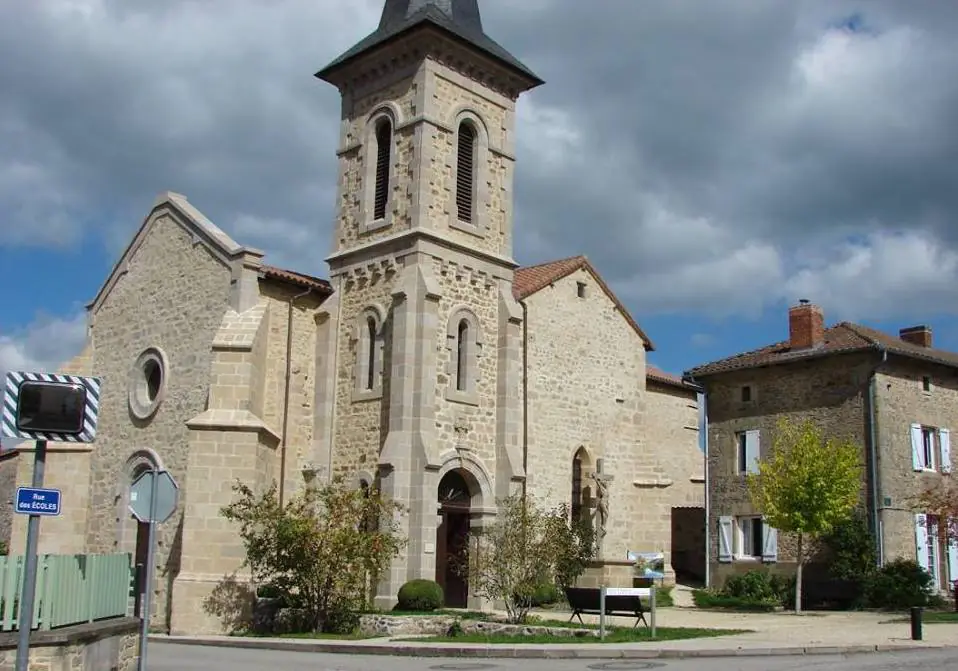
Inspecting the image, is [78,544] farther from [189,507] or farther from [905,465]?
[905,465]

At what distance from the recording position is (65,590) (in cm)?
1144

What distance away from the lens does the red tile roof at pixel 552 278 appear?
27.7 metres

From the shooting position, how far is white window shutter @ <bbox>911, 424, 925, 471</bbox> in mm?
28312

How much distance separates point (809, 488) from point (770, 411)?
5879 millimetres

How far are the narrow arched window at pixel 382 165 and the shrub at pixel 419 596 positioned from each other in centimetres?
918

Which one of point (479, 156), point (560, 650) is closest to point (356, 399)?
point (479, 156)

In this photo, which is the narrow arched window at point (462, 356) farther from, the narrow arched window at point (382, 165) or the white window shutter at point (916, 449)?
the white window shutter at point (916, 449)

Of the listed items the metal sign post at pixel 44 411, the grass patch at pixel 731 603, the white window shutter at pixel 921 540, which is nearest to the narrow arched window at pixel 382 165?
the grass patch at pixel 731 603

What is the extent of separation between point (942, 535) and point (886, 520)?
9.17 ft

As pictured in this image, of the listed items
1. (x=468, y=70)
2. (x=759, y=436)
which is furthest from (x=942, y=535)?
(x=468, y=70)

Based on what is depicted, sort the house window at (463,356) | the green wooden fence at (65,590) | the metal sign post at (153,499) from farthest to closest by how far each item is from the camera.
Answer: the house window at (463,356)
the green wooden fence at (65,590)
the metal sign post at (153,499)

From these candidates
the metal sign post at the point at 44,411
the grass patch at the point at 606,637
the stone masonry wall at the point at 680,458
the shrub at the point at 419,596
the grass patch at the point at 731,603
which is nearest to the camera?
the metal sign post at the point at 44,411

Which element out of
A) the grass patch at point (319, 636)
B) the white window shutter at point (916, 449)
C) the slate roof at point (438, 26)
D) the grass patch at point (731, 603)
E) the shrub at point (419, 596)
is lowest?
the grass patch at point (319, 636)

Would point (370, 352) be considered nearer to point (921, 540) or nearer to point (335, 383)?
point (335, 383)
